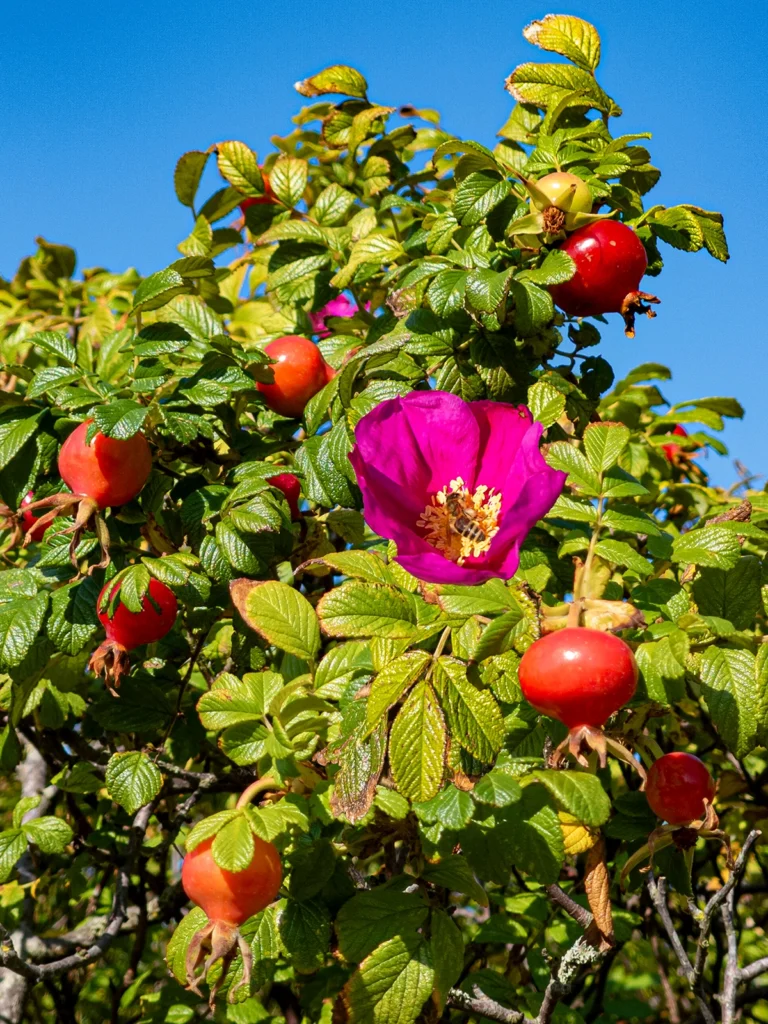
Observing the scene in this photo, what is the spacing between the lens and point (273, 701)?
118 centimetres

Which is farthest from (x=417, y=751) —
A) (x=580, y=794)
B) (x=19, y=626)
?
(x=19, y=626)

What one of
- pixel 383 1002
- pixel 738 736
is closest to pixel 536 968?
pixel 383 1002

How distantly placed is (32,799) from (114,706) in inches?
11.4

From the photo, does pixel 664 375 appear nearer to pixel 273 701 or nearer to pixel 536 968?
pixel 536 968

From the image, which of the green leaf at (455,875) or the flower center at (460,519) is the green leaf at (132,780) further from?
the flower center at (460,519)

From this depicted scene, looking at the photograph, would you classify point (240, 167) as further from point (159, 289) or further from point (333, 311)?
point (159, 289)

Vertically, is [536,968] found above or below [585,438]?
below

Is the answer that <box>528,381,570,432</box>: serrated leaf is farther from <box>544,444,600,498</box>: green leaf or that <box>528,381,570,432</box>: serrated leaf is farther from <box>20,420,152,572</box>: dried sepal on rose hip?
<box>20,420,152,572</box>: dried sepal on rose hip

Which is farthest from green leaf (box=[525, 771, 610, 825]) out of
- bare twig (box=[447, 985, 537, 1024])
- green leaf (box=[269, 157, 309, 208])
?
green leaf (box=[269, 157, 309, 208])

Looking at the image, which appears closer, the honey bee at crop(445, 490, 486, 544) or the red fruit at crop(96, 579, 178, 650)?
the honey bee at crop(445, 490, 486, 544)

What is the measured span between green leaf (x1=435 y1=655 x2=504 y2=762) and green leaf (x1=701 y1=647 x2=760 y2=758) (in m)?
0.27

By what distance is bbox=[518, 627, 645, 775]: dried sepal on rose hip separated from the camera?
3.14 feet

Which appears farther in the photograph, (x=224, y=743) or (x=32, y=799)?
(x=32, y=799)

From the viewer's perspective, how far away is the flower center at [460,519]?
124 cm
